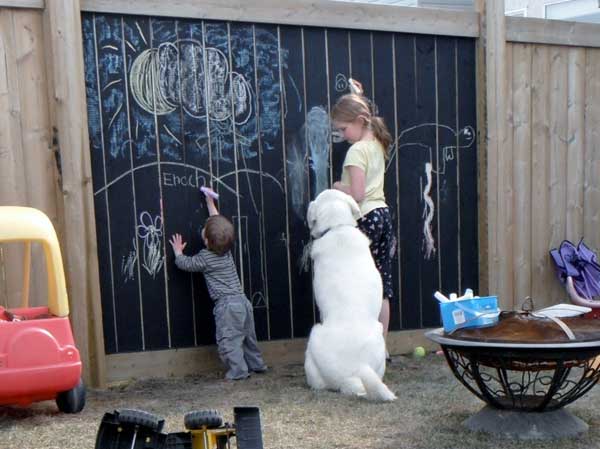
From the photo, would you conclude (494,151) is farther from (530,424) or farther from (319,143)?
(530,424)

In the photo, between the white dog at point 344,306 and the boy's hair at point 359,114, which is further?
the boy's hair at point 359,114

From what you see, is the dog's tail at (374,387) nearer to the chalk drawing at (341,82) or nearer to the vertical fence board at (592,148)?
the chalk drawing at (341,82)

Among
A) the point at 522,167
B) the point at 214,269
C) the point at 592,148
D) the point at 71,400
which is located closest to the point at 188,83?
the point at 214,269

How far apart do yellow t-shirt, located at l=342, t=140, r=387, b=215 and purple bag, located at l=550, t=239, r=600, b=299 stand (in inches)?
71.5

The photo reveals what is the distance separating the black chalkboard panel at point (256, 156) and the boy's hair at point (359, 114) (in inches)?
8.8

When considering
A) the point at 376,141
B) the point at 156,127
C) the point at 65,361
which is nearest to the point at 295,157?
the point at 376,141

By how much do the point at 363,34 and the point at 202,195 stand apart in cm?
163

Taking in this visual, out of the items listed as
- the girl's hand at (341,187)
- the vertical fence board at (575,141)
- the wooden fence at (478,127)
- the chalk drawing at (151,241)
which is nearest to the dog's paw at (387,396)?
the wooden fence at (478,127)

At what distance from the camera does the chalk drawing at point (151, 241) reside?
211 inches

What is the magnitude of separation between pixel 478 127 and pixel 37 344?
145 inches

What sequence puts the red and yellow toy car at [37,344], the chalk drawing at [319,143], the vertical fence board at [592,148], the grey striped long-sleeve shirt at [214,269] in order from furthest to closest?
1. the vertical fence board at [592,148]
2. the chalk drawing at [319,143]
3. the grey striped long-sleeve shirt at [214,269]
4. the red and yellow toy car at [37,344]

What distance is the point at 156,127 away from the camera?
17.6ft

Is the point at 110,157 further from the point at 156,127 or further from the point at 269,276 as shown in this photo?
the point at 269,276

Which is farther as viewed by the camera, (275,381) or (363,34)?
(363,34)
